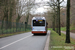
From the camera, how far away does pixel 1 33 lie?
67.9 feet

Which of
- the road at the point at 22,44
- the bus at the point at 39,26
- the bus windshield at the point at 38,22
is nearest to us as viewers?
the road at the point at 22,44

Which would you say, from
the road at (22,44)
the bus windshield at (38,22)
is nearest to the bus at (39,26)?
the bus windshield at (38,22)

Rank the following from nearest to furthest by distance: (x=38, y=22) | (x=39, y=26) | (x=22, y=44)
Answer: (x=22, y=44) → (x=39, y=26) → (x=38, y=22)

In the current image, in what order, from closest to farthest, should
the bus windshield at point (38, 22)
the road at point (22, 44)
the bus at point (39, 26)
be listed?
1. the road at point (22, 44)
2. the bus at point (39, 26)
3. the bus windshield at point (38, 22)

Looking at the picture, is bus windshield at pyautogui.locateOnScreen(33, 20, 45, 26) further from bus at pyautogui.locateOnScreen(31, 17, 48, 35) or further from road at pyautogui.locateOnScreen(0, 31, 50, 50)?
road at pyautogui.locateOnScreen(0, 31, 50, 50)

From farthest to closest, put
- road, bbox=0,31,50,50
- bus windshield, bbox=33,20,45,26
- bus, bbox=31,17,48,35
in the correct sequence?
1. bus windshield, bbox=33,20,45,26
2. bus, bbox=31,17,48,35
3. road, bbox=0,31,50,50

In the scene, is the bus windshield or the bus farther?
the bus windshield

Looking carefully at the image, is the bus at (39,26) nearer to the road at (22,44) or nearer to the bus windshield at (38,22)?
A: the bus windshield at (38,22)

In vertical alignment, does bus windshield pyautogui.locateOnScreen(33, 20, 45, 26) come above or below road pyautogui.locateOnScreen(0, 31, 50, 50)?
above

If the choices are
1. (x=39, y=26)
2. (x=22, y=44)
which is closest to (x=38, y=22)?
(x=39, y=26)

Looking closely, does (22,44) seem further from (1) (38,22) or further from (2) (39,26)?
(1) (38,22)

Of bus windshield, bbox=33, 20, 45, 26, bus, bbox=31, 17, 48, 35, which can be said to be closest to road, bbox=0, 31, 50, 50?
bus, bbox=31, 17, 48, 35

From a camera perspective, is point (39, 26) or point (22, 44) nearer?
point (22, 44)

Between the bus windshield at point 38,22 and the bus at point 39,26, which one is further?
the bus windshield at point 38,22
